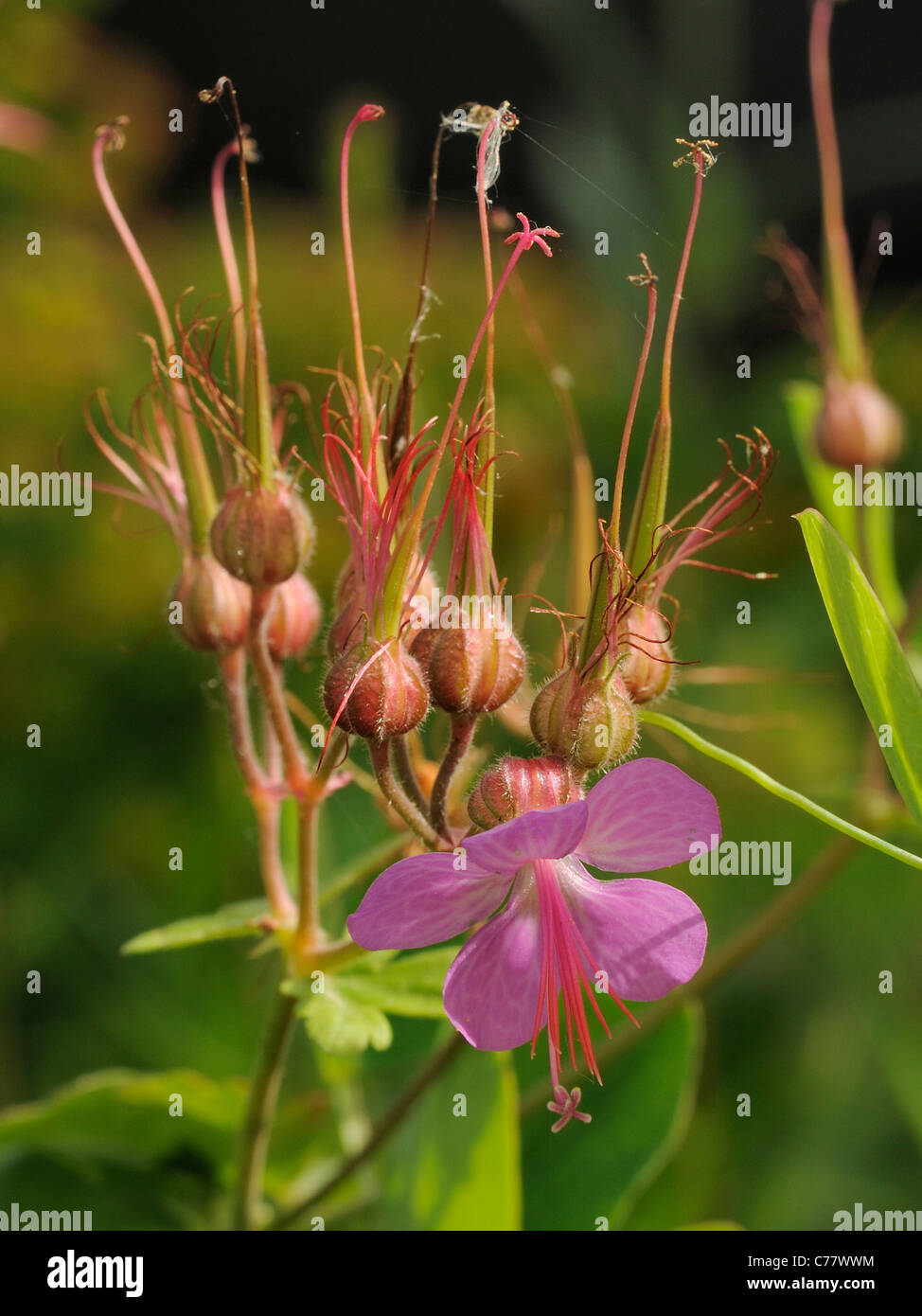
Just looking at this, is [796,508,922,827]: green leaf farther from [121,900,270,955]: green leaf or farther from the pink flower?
[121,900,270,955]: green leaf

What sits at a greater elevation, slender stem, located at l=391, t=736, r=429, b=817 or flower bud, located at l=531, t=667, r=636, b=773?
flower bud, located at l=531, t=667, r=636, b=773

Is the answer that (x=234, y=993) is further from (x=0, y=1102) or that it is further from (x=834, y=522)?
(x=834, y=522)

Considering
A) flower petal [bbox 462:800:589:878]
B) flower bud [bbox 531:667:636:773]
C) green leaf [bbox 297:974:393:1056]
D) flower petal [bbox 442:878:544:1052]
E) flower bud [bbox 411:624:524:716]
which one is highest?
flower bud [bbox 411:624:524:716]

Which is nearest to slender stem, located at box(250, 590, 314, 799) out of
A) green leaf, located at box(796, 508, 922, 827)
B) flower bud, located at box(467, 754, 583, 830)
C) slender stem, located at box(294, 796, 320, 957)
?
slender stem, located at box(294, 796, 320, 957)

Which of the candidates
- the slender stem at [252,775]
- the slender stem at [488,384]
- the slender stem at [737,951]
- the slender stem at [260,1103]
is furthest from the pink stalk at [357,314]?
the slender stem at [737,951]

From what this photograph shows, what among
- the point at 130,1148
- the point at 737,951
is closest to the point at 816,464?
the point at 737,951
